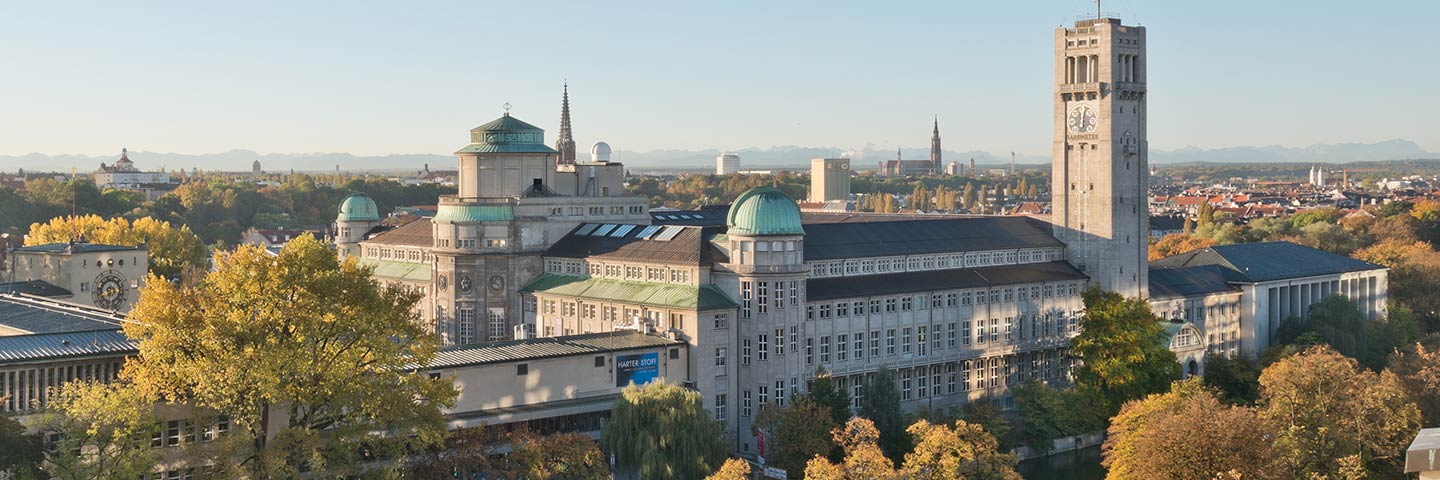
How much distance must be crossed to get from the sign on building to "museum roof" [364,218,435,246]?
2893 cm

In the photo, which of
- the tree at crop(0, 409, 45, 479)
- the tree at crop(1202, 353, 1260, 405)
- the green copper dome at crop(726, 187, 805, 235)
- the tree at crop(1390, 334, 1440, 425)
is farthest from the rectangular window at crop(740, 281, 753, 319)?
the tree at crop(0, 409, 45, 479)

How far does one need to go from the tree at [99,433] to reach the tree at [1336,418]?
134 feet

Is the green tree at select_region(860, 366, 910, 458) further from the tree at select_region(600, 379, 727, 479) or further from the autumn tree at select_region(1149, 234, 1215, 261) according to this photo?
the autumn tree at select_region(1149, 234, 1215, 261)

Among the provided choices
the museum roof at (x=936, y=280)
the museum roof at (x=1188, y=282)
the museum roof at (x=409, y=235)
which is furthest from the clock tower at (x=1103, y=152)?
the museum roof at (x=409, y=235)

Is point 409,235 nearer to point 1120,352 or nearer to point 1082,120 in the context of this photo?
point 1082,120

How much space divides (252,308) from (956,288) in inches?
1869

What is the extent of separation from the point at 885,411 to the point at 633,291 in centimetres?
1554

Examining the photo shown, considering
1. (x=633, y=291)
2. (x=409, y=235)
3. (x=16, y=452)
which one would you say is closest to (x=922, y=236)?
(x=633, y=291)

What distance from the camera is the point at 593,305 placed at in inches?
3497

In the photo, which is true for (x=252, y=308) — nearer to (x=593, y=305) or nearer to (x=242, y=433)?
(x=242, y=433)

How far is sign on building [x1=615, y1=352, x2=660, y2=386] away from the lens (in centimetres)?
7756

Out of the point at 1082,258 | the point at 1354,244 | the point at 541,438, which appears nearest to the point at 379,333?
the point at 541,438

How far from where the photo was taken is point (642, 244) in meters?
90.2

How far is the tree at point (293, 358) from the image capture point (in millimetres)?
54875
